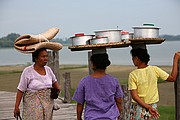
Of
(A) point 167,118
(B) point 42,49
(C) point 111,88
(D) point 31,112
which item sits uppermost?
(B) point 42,49

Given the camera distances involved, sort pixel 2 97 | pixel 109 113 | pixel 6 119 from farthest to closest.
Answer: pixel 2 97, pixel 6 119, pixel 109 113

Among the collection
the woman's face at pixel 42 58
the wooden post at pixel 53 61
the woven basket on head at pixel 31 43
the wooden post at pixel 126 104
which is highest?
the woven basket on head at pixel 31 43

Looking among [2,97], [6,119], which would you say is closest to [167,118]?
[6,119]

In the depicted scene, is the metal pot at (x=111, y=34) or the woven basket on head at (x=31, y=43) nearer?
the metal pot at (x=111, y=34)

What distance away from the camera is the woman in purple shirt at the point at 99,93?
3812 millimetres

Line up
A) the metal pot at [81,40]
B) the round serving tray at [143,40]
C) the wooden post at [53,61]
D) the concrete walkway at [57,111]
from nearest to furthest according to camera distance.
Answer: the metal pot at [81,40]
the round serving tray at [143,40]
the concrete walkway at [57,111]
the wooden post at [53,61]

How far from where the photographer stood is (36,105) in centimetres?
438

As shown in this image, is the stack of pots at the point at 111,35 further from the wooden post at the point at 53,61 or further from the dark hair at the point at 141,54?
the wooden post at the point at 53,61

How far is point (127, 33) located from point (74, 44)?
554 mm

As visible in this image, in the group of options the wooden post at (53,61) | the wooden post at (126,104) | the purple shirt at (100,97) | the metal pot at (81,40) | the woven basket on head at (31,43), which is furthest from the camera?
the wooden post at (53,61)

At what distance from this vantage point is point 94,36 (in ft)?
13.2

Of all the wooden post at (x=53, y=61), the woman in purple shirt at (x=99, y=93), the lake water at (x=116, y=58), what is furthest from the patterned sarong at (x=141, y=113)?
the lake water at (x=116, y=58)

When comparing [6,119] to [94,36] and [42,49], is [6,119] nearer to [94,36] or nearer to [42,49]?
[42,49]

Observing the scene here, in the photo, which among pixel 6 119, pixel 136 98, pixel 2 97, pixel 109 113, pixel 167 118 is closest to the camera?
pixel 109 113
